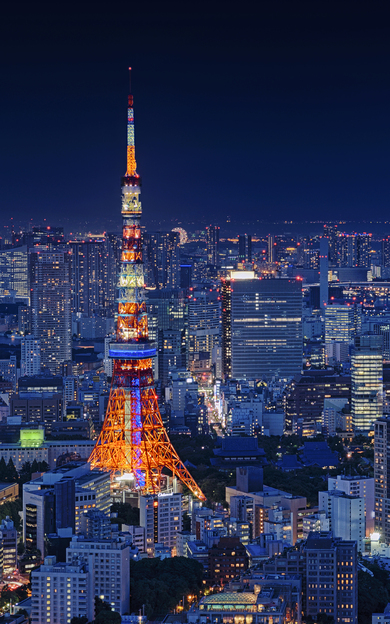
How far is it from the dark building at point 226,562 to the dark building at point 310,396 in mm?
13976

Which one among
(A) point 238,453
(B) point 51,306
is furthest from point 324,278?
(A) point 238,453

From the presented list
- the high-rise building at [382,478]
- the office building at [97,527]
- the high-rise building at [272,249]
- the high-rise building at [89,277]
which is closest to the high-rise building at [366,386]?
the high-rise building at [382,478]

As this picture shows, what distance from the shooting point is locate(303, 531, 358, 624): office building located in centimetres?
1783

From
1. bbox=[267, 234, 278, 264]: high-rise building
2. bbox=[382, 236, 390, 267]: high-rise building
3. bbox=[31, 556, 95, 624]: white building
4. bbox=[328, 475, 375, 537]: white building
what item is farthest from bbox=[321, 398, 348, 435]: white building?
bbox=[382, 236, 390, 267]: high-rise building

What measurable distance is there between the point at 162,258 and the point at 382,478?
3576 centimetres

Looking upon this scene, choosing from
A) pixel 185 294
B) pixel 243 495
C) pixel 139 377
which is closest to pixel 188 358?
pixel 185 294

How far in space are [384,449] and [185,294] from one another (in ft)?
81.3

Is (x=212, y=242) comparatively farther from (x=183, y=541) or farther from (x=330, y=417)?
(x=183, y=541)

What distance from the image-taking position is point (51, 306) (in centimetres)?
4781

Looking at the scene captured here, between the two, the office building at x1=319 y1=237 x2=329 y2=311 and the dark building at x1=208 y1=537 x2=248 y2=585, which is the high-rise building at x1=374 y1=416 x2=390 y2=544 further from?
the office building at x1=319 y1=237 x2=329 y2=311

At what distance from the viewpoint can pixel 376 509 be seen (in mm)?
23266

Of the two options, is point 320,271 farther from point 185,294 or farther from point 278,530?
point 278,530

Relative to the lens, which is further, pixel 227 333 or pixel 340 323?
pixel 340 323

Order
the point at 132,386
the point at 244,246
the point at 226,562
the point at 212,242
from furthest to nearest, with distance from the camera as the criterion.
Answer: the point at 212,242 → the point at 244,246 → the point at 132,386 → the point at 226,562
